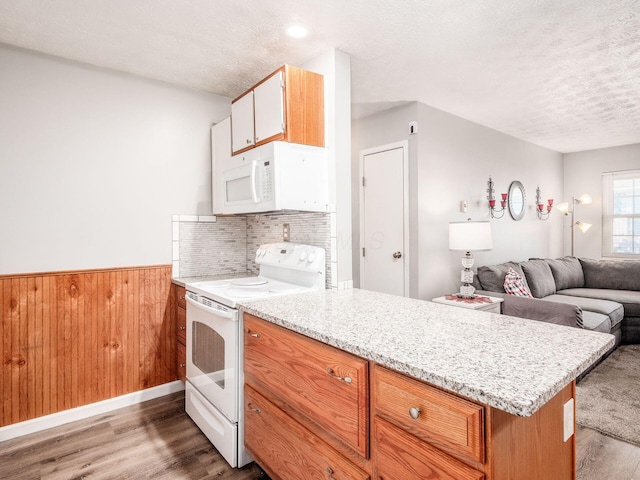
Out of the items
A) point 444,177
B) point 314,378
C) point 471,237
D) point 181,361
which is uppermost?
point 444,177

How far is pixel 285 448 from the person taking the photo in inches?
60.0

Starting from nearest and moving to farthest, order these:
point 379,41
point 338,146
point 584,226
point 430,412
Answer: point 430,412 < point 379,41 < point 338,146 < point 584,226

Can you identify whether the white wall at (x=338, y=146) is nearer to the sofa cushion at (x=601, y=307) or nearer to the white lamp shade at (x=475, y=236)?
the white lamp shade at (x=475, y=236)

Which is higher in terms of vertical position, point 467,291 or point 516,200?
point 516,200

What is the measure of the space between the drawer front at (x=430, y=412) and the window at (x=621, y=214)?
580 centimetres

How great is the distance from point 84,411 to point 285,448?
1.68m

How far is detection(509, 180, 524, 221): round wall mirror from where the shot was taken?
4.51 metres

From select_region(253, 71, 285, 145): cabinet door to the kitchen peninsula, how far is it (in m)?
1.05

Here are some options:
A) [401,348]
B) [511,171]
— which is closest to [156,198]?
[401,348]

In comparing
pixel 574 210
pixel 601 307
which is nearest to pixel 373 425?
pixel 601 307

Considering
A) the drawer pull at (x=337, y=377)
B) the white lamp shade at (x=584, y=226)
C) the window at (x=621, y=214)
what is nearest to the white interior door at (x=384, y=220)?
the drawer pull at (x=337, y=377)

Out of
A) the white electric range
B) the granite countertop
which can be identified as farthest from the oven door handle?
the granite countertop

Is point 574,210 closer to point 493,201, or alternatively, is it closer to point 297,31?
point 493,201

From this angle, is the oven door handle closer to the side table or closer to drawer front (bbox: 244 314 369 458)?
drawer front (bbox: 244 314 369 458)
